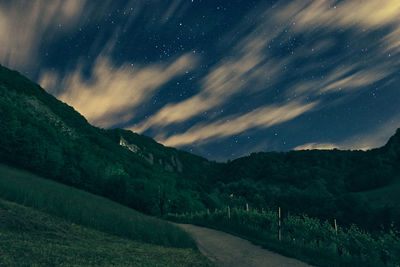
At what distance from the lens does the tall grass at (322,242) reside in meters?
12.2

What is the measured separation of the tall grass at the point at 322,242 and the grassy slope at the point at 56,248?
6018 millimetres

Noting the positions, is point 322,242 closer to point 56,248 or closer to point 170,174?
point 56,248

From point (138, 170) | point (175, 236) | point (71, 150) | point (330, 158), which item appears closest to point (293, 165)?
point (330, 158)

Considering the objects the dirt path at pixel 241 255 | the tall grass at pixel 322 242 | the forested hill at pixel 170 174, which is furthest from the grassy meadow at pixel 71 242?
the forested hill at pixel 170 174

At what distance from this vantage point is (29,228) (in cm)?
943

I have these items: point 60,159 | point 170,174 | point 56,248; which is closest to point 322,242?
point 56,248

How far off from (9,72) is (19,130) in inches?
3219

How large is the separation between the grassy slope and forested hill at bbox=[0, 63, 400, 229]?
46.9 m

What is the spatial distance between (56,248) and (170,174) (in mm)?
129399

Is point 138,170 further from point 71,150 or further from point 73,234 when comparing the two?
point 73,234

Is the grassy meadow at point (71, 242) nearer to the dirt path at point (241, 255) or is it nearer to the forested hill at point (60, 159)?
the dirt path at point (241, 255)

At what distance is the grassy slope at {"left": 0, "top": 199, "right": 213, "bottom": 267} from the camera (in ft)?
21.4

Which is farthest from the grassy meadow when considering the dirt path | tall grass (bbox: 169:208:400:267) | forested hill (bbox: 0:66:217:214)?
forested hill (bbox: 0:66:217:214)

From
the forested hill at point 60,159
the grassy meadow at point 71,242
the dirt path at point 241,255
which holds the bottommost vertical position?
the dirt path at point 241,255
